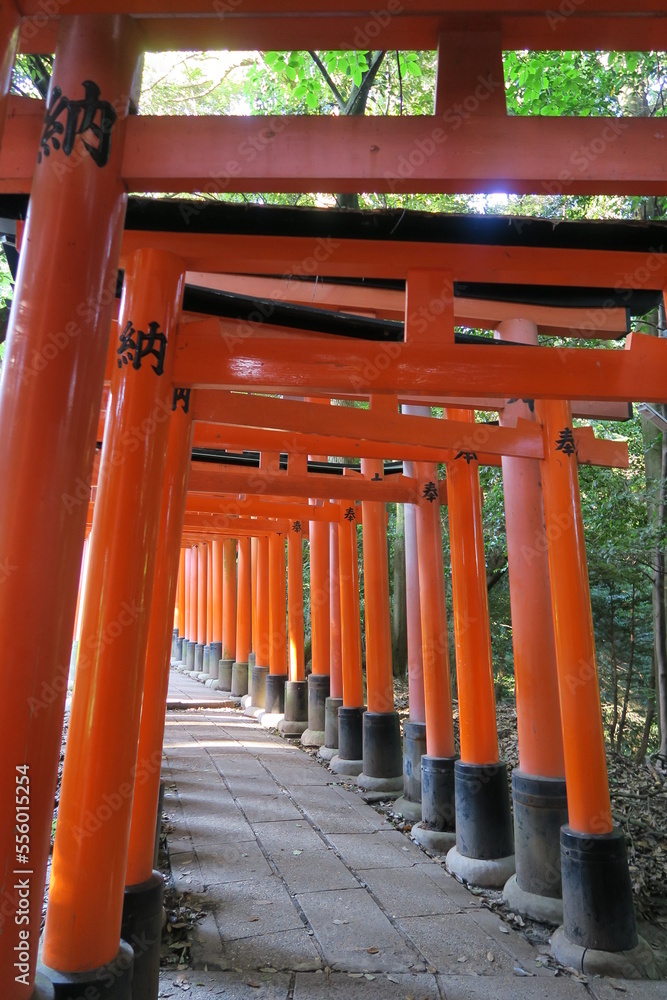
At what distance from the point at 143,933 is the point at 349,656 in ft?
18.9

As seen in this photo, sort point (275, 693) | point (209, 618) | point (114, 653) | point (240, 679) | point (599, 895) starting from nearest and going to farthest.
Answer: point (114, 653) → point (599, 895) → point (275, 693) → point (240, 679) → point (209, 618)

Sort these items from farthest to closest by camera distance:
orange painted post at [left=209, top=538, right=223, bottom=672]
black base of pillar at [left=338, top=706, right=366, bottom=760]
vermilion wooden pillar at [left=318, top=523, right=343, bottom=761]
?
orange painted post at [left=209, top=538, right=223, bottom=672] → vermilion wooden pillar at [left=318, top=523, right=343, bottom=761] → black base of pillar at [left=338, top=706, right=366, bottom=760]

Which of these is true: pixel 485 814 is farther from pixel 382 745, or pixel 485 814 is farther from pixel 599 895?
pixel 382 745

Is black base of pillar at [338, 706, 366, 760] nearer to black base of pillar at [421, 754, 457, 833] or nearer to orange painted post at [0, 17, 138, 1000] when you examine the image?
black base of pillar at [421, 754, 457, 833]

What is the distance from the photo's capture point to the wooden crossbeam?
8.13 feet

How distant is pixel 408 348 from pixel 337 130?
3.59 ft

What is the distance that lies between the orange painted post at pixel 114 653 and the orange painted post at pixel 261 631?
10236 mm

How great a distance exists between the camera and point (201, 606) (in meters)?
21.4

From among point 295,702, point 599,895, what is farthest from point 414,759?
point 295,702

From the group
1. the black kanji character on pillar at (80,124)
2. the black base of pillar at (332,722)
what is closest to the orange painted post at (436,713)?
the black base of pillar at (332,722)

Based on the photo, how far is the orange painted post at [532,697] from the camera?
4852mm

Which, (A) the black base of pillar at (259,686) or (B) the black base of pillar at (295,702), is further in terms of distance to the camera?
(A) the black base of pillar at (259,686)

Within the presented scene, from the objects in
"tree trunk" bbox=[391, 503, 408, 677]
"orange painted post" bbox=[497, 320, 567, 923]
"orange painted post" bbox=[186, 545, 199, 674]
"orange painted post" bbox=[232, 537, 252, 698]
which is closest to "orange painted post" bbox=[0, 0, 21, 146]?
"orange painted post" bbox=[497, 320, 567, 923]

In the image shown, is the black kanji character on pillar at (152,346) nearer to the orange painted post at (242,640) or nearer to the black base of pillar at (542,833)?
the black base of pillar at (542,833)
